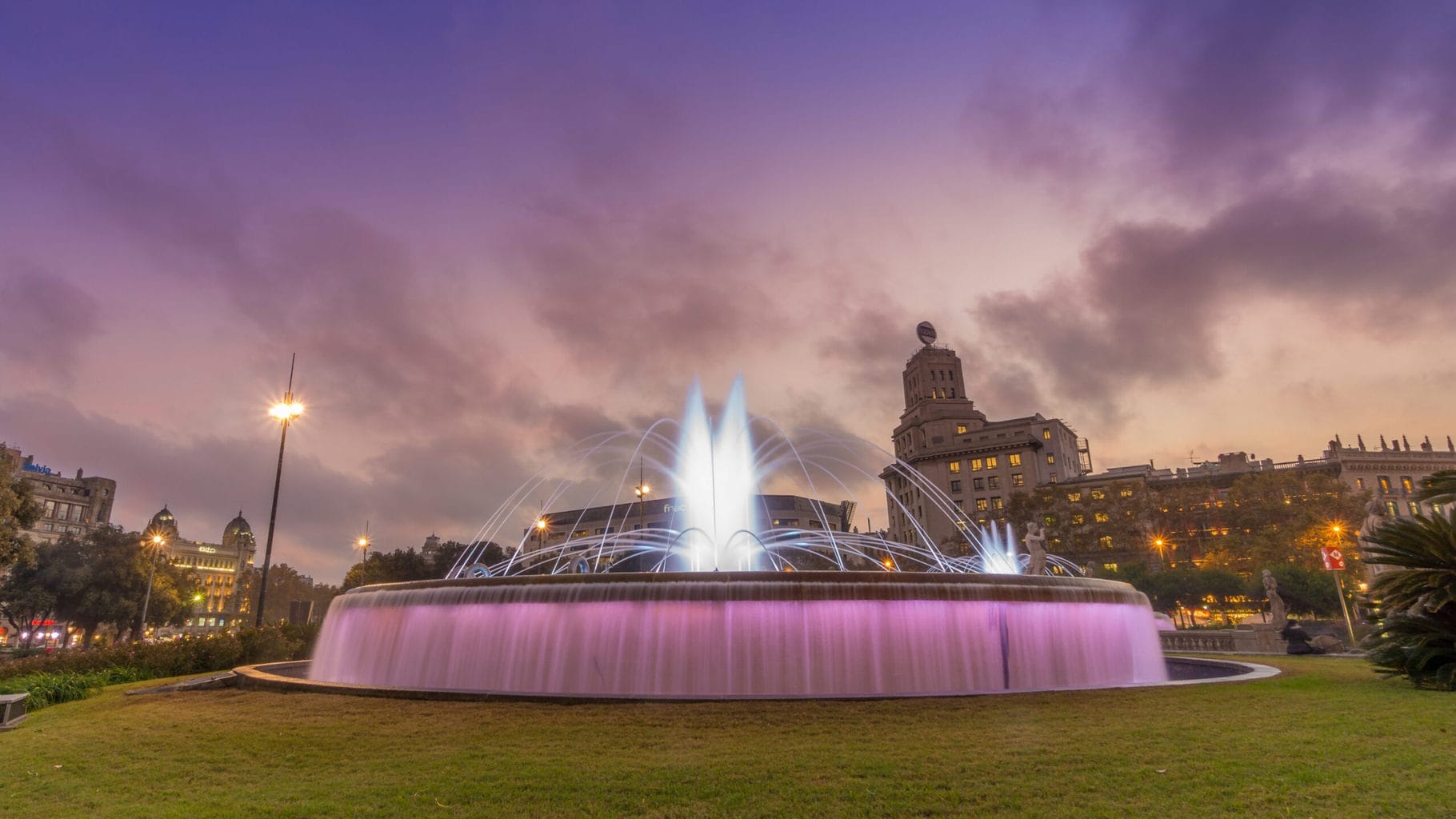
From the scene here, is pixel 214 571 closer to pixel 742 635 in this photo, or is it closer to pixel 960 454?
pixel 960 454

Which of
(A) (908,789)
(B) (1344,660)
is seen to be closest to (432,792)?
(A) (908,789)

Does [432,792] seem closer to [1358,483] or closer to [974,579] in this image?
[974,579]

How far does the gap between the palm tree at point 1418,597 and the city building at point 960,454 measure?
86.1m

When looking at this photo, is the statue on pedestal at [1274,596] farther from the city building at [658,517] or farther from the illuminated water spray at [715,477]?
the city building at [658,517]

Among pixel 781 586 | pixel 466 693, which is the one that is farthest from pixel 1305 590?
pixel 466 693

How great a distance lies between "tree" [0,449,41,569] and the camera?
135ft

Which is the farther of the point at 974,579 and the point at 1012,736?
the point at 974,579

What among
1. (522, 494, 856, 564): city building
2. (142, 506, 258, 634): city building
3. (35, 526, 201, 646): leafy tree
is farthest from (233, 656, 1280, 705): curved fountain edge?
(142, 506, 258, 634): city building

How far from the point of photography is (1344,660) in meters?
24.5

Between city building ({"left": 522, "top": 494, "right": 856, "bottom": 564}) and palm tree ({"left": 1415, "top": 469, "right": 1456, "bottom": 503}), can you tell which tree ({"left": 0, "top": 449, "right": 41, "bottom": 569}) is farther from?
city building ({"left": 522, "top": 494, "right": 856, "bottom": 564})

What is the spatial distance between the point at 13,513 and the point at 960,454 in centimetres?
10548

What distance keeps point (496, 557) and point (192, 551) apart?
402 ft

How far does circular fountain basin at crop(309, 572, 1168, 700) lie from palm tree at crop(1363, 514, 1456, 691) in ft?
19.4

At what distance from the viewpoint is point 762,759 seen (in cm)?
825
